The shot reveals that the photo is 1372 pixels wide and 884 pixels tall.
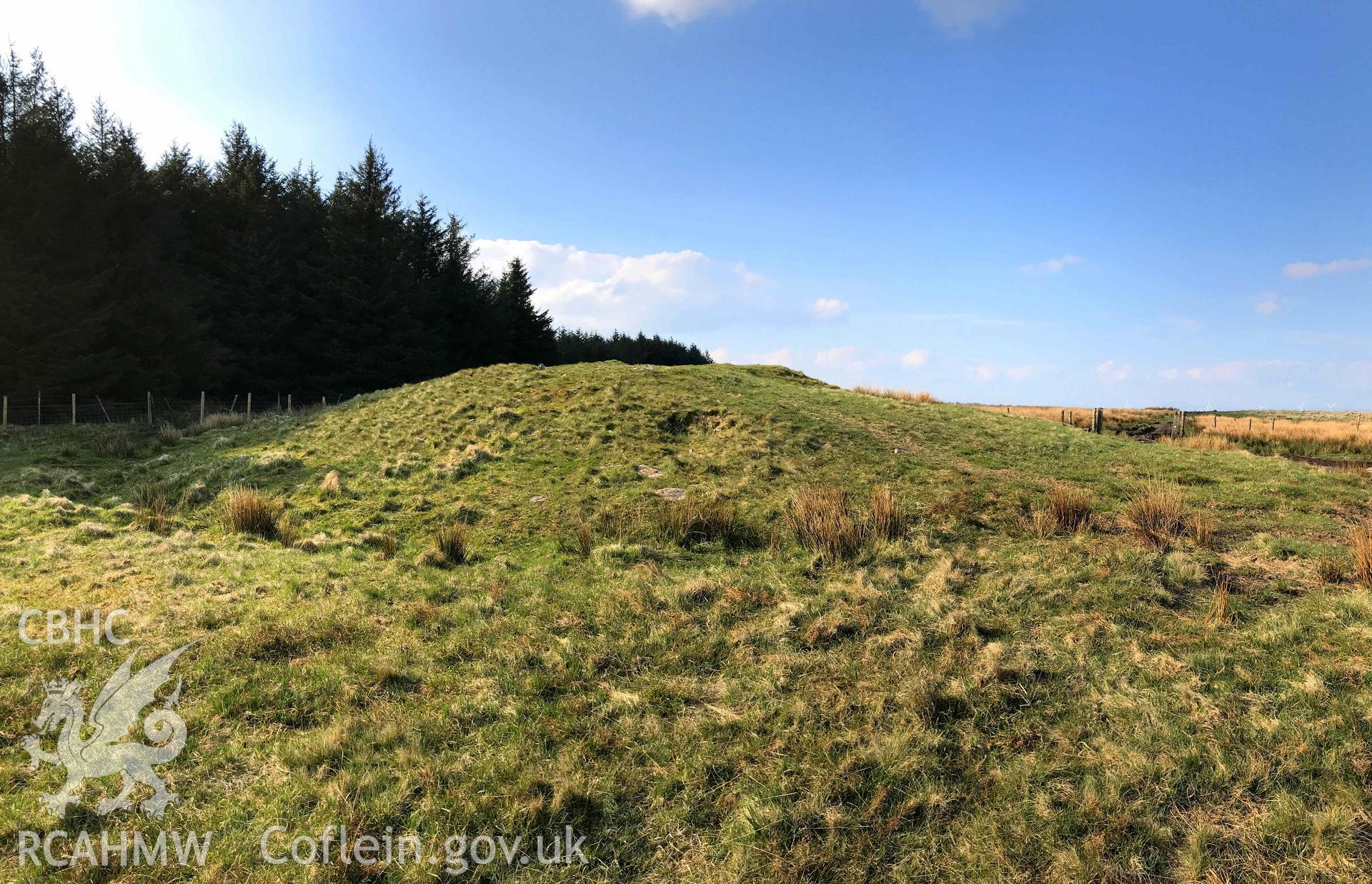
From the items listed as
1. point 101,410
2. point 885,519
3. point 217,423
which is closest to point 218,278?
point 101,410

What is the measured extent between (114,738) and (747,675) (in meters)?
5.21

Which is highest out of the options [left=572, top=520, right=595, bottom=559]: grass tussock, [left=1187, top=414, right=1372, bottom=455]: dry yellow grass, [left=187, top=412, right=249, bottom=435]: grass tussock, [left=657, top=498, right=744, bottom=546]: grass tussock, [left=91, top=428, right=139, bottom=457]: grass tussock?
[left=1187, top=414, right=1372, bottom=455]: dry yellow grass

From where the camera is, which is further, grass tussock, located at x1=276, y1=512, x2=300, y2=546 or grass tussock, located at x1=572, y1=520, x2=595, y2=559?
grass tussock, located at x1=276, y1=512, x2=300, y2=546

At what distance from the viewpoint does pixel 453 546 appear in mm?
9578

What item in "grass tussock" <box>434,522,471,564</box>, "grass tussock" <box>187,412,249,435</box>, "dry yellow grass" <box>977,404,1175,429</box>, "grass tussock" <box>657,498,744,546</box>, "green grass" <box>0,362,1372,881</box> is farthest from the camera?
"dry yellow grass" <box>977,404,1175,429</box>

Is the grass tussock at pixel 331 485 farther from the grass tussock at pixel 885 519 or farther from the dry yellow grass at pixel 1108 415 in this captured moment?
the dry yellow grass at pixel 1108 415

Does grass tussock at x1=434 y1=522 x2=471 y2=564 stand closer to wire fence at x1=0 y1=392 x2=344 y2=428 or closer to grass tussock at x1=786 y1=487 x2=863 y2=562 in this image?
grass tussock at x1=786 y1=487 x2=863 y2=562

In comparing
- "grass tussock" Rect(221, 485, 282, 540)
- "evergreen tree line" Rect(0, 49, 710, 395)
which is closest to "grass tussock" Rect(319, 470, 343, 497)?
"grass tussock" Rect(221, 485, 282, 540)

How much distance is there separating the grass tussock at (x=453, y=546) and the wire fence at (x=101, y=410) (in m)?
20.8

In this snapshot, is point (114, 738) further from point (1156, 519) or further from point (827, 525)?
point (1156, 519)

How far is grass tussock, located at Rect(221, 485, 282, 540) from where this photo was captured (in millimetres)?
10922

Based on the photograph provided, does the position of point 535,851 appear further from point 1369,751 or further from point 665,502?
point 665,502

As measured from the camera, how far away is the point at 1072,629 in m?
6.73

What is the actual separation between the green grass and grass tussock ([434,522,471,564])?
172 mm
